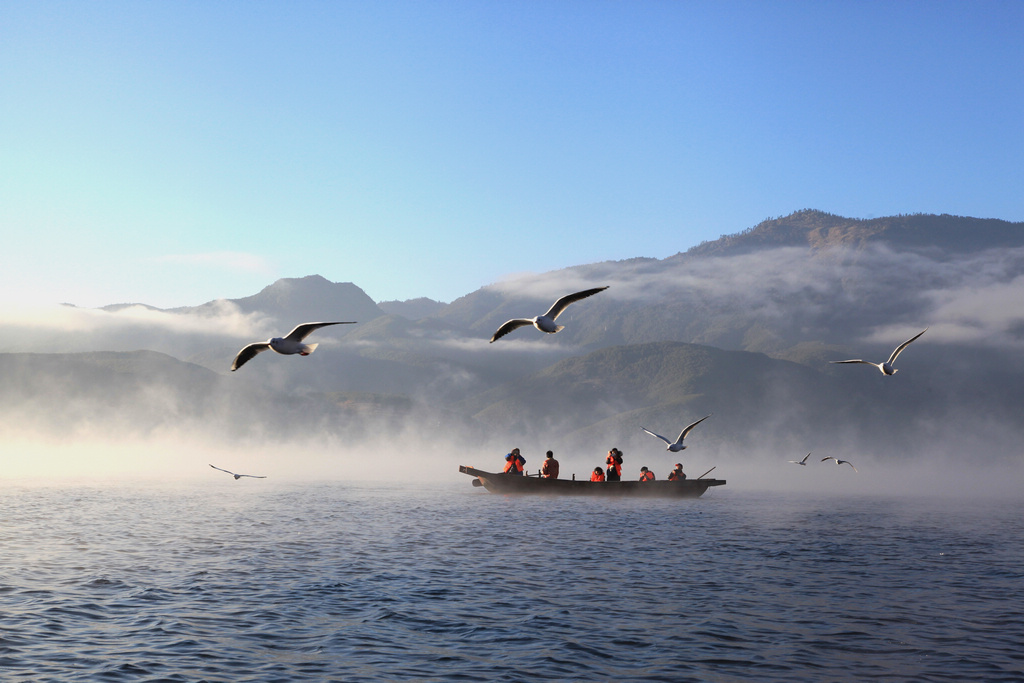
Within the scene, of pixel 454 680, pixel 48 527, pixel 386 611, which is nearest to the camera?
pixel 454 680

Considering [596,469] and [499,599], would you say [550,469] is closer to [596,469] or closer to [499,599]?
[596,469]

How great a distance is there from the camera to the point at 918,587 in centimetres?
2627

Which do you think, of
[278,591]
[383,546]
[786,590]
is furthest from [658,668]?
[383,546]

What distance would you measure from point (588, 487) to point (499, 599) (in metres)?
35.3

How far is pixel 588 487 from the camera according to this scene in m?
58.2

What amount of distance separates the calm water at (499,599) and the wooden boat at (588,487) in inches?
499

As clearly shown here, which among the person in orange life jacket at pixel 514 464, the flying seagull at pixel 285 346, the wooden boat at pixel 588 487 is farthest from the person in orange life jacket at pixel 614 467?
the flying seagull at pixel 285 346

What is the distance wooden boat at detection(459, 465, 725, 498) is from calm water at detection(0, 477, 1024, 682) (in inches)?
499

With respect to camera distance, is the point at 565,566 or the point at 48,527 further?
the point at 48,527

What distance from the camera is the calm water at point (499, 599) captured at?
17.2 meters

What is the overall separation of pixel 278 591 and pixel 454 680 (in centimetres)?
983

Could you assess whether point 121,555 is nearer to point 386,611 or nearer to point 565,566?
point 386,611

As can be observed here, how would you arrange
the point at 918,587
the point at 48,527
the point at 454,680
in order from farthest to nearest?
1. the point at 48,527
2. the point at 918,587
3. the point at 454,680

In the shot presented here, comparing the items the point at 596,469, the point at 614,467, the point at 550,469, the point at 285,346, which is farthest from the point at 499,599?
the point at 596,469
